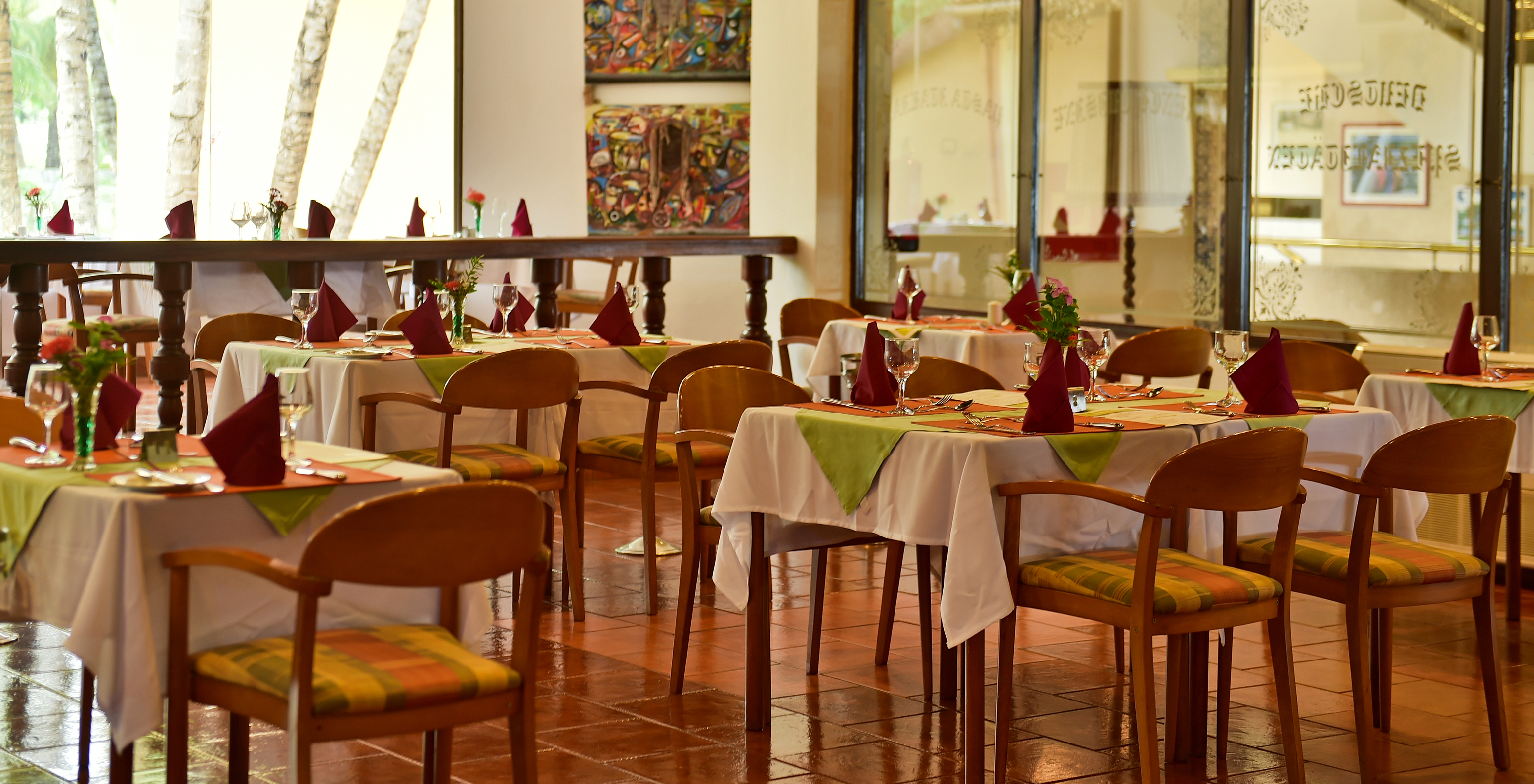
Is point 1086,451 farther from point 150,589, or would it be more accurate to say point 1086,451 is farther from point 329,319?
point 329,319

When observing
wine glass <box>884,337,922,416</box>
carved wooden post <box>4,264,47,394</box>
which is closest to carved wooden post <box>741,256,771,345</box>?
carved wooden post <box>4,264,47,394</box>

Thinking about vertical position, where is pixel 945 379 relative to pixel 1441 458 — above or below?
above

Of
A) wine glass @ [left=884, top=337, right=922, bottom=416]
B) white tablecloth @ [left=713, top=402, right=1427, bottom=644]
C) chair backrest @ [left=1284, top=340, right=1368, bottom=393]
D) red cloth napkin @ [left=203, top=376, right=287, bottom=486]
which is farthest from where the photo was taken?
chair backrest @ [left=1284, top=340, right=1368, bottom=393]

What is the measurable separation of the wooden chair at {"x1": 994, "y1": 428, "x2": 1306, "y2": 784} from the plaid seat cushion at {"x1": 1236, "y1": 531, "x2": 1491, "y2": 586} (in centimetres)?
23

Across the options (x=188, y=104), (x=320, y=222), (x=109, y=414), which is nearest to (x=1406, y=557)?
(x=109, y=414)

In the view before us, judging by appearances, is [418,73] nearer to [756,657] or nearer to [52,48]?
[52,48]

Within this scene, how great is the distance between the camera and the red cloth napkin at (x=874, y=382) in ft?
13.2

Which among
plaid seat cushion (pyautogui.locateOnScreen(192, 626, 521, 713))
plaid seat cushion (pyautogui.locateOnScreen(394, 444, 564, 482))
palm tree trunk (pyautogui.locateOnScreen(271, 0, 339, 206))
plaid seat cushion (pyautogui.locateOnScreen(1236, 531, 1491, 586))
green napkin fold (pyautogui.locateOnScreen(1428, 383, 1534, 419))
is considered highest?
palm tree trunk (pyautogui.locateOnScreen(271, 0, 339, 206))

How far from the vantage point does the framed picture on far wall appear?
21.2 ft

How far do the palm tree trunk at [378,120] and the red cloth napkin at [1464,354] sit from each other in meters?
7.95

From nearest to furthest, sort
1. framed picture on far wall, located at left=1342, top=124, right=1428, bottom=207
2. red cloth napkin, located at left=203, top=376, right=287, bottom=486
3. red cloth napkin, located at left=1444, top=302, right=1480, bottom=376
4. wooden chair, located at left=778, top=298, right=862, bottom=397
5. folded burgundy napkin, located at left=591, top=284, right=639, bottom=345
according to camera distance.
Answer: red cloth napkin, located at left=203, top=376, right=287, bottom=486
red cloth napkin, located at left=1444, top=302, right=1480, bottom=376
folded burgundy napkin, located at left=591, top=284, right=639, bottom=345
framed picture on far wall, located at left=1342, top=124, right=1428, bottom=207
wooden chair, located at left=778, top=298, right=862, bottom=397

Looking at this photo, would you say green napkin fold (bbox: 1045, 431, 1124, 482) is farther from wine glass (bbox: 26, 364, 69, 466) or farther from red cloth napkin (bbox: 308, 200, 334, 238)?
red cloth napkin (bbox: 308, 200, 334, 238)

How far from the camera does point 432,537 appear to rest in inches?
100

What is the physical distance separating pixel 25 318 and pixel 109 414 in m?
2.87
